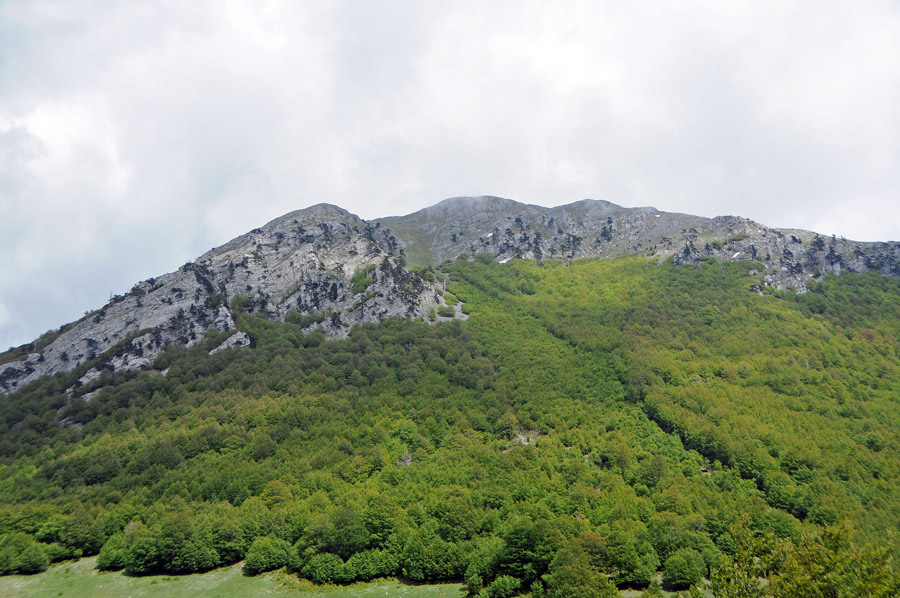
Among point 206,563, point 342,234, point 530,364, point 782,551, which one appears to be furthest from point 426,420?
point 342,234

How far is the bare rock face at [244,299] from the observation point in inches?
5217

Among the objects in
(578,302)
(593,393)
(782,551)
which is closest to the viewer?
(782,551)

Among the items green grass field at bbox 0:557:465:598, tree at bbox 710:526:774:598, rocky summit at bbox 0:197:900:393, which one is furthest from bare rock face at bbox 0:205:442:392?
tree at bbox 710:526:774:598

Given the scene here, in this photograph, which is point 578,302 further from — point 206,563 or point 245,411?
point 206,563

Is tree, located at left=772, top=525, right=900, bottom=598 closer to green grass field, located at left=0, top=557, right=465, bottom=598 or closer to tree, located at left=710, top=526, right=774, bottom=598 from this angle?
tree, located at left=710, top=526, right=774, bottom=598

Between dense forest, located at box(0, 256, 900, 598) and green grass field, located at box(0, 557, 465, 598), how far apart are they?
1.82m

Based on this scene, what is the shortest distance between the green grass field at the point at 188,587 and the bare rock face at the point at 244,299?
6586 cm

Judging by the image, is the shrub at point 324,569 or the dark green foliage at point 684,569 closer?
the dark green foliage at point 684,569

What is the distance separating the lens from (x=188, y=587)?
68.4 metres

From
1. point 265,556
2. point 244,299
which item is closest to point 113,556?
point 265,556

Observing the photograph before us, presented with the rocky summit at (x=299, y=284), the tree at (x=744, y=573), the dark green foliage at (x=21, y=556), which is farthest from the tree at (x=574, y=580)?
the rocky summit at (x=299, y=284)

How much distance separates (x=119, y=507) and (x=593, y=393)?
91.5 meters

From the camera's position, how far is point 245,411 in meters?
108

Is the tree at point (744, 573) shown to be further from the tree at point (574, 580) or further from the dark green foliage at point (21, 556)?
the dark green foliage at point (21, 556)
